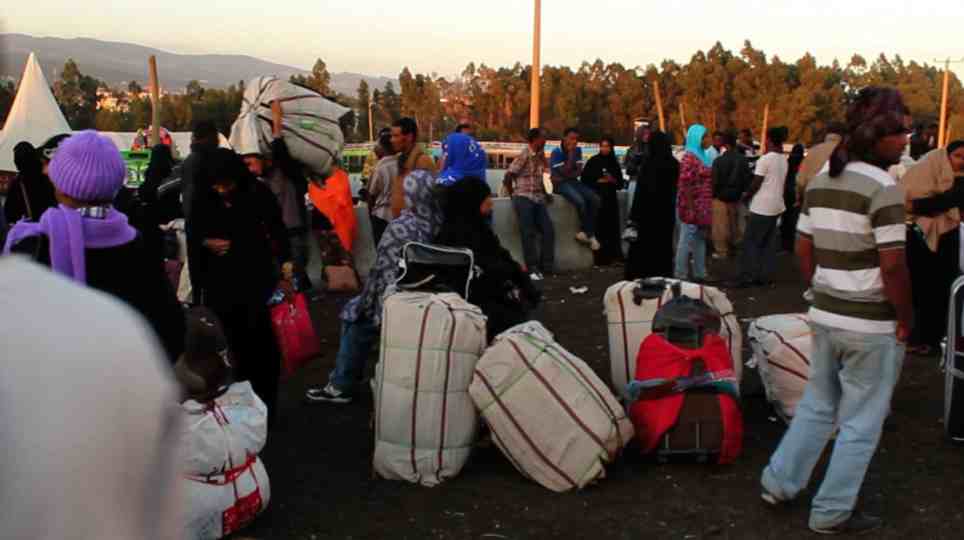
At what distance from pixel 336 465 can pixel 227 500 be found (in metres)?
1.20

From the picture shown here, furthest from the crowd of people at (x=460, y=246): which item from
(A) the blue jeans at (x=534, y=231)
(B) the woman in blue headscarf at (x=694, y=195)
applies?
(A) the blue jeans at (x=534, y=231)

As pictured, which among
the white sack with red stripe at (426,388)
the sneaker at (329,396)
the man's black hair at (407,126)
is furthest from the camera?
the man's black hair at (407,126)

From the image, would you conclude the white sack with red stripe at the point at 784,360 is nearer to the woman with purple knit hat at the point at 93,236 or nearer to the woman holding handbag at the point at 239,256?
the woman holding handbag at the point at 239,256

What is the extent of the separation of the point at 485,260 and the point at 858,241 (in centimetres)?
209

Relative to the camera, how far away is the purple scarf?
158 inches

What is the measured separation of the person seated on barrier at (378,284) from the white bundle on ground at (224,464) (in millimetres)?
1602

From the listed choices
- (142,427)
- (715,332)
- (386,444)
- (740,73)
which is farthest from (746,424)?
(740,73)

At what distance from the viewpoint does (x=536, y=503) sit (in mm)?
5348

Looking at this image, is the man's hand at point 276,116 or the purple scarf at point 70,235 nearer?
the purple scarf at point 70,235

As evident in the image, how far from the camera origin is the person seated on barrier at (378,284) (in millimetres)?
6430

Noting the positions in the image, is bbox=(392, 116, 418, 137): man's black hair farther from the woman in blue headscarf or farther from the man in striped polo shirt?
the man in striped polo shirt

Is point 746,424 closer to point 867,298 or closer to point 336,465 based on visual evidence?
point 867,298

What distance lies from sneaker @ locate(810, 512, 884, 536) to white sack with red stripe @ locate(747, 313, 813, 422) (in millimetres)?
1481

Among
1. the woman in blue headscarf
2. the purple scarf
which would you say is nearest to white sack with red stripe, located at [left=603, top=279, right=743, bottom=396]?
the purple scarf
